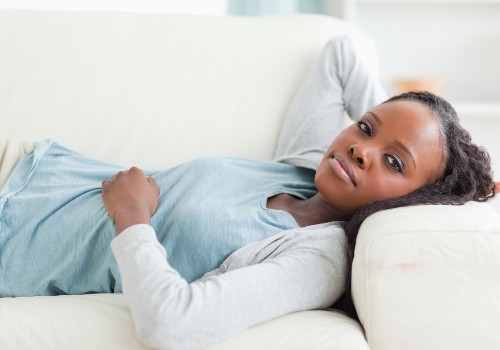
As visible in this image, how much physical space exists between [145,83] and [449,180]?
832 mm

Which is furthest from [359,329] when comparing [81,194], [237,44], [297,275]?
[237,44]

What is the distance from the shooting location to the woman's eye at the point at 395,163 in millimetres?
1364

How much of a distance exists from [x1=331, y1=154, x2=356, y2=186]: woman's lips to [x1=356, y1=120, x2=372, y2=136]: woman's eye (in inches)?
2.8

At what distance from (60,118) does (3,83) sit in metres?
0.17

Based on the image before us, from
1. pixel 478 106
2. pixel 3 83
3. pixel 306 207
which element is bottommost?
pixel 478 106

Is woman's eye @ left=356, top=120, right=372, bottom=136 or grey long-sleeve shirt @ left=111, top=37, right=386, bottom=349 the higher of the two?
woman's eye @ left=356, top=120, right=372, bottom=136

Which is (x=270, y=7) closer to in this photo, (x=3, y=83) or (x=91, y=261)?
(x=3, y=83)

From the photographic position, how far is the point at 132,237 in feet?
3.94

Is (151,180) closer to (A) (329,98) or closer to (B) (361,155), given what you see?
(B) (361,155)

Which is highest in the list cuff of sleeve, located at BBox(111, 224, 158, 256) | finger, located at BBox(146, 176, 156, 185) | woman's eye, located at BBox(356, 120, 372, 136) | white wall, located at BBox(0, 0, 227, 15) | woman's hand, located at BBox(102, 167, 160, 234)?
woman's eye, located at BBox(356, 120, 372, 136)

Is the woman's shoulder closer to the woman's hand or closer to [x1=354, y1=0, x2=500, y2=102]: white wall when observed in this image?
the woman's hand

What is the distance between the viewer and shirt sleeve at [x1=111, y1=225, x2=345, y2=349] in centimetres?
109

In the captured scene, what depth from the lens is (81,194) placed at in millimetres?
1531

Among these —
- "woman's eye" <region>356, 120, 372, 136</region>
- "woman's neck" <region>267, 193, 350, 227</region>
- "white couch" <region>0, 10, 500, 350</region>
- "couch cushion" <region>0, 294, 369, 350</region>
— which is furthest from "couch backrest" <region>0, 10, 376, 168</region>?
"couch cushion" <region>0, 294, 369, 350</region>
